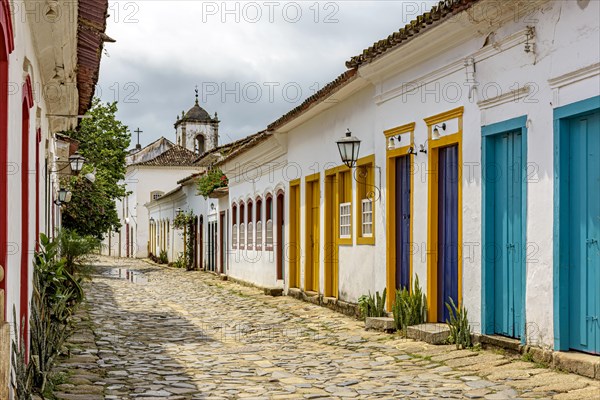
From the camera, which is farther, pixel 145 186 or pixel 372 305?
pixel 145 186

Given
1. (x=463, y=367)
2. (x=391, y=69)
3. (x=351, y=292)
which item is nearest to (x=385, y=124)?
(x=391, y=69)

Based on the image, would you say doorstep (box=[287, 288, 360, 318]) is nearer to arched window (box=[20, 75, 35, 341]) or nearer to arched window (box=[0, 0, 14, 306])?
arched window (box=[20, 75, 35, 341])

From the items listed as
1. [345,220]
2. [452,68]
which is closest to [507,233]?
[452,68]

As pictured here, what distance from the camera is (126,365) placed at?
914 cm

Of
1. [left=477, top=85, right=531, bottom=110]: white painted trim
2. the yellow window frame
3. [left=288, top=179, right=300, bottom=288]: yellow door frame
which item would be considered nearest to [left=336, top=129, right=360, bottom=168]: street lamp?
the yellow window frame

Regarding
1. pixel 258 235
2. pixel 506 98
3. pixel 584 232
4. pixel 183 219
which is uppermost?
pixel 506 98

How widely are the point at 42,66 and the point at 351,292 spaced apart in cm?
670

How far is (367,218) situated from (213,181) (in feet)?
55.2

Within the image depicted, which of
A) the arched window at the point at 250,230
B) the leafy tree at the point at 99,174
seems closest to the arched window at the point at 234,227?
the arched window at the point at 250,230

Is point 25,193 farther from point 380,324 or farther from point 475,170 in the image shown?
point 380,324

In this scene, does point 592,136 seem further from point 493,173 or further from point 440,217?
point 440,217

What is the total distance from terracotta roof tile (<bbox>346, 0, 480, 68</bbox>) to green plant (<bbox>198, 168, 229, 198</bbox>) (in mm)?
17357

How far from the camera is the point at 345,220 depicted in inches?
582

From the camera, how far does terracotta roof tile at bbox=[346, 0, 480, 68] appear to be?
9133mm
